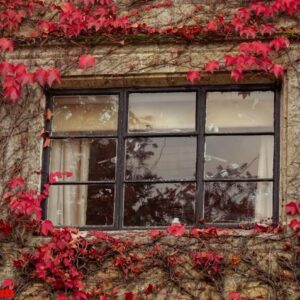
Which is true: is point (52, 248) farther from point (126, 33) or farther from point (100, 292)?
point (126, 33)

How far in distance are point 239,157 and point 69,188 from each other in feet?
5.52

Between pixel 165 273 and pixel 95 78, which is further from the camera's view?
pixel 95 78


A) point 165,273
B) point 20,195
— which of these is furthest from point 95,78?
point 165,273

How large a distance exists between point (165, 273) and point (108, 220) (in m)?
0.83

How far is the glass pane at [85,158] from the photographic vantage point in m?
8.63

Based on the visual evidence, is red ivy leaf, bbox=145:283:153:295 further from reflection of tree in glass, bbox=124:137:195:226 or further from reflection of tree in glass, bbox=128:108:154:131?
reflection of tree in glass, bbox=128:108:154:131

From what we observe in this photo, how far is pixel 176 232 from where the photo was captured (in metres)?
8.08

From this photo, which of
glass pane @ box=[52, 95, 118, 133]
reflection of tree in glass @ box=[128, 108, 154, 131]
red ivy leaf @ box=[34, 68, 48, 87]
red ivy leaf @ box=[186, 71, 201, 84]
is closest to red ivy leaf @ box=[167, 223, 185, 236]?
reflection of tree in glass @ box=[128, 108, 154, 131]

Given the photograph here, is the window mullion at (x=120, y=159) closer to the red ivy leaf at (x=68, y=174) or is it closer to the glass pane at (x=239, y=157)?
the red ivy leaf at (x=68, y=174)

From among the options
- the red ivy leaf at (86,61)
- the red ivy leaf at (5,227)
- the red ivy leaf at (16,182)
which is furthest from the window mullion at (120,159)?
the red ivy leaf at (5,227)

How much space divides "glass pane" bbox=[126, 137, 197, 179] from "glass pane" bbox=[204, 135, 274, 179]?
0.17 m

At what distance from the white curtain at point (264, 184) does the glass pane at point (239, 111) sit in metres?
0.17

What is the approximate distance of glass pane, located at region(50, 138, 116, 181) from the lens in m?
8.63

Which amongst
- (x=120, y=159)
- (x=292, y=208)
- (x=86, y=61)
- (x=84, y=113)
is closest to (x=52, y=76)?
(x=86, y=61)
